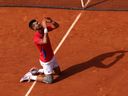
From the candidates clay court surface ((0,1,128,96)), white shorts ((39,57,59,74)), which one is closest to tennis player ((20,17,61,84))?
white shorts ((39,57,59,74))

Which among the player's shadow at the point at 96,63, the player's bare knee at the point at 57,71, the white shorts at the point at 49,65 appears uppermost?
the white shorts at the point at 49,65

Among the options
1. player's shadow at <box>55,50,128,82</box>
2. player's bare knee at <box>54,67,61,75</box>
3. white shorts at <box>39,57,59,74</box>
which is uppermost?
white shorts at <box>39,57,59,74</box>

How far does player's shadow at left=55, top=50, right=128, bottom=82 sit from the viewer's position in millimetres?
15148

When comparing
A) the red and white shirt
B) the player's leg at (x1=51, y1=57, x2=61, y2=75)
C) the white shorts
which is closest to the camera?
the red and white shirt

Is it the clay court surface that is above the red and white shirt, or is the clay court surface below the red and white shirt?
below

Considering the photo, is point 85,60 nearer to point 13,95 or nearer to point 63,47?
point 63,47

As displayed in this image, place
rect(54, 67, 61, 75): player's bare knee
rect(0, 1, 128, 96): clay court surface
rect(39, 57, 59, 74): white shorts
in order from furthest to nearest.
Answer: rect(54, 67, 61, 75): player's bare knee, rect(39, 57, 59, 74): white shorts, rect(0, 1, 128, 96): clay court surface

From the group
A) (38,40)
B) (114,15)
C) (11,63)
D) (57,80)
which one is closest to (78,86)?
(57,80)

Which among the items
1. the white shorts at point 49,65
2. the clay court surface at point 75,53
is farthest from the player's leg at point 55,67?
the clay court surface at point 75,53

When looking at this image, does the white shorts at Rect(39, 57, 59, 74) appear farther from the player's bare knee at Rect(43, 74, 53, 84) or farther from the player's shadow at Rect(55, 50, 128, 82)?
the player's shadow at Rect(55, 50, 128, 82)

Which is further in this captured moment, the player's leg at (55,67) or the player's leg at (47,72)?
the player's leg at (55,67)

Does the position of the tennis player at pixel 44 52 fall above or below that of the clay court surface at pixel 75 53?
above

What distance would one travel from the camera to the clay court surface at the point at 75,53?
47.3 ft

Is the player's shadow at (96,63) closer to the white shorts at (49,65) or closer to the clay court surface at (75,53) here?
the clay court surface at (75,53)
